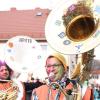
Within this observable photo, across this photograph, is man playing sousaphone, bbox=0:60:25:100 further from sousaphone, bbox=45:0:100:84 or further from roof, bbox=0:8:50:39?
roof, bbox=0:8:50:39

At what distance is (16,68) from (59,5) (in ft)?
3.30

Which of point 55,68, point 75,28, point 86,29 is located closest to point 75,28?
point 75,28

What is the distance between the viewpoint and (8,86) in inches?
178

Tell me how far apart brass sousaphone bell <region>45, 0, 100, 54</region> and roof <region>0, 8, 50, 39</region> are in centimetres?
152

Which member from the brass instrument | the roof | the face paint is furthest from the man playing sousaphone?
the roof

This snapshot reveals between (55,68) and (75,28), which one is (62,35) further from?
(55,68)

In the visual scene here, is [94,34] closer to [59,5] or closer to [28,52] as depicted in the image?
[59,5]

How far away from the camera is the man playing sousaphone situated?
445cm

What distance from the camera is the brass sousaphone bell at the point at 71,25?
142 inches

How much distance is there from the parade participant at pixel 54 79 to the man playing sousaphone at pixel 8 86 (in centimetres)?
17

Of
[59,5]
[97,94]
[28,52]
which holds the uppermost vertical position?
[59,5]

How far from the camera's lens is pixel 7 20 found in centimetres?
561

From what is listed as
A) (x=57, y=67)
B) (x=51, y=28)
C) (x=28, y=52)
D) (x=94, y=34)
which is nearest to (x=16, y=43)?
(x=28, y=52)

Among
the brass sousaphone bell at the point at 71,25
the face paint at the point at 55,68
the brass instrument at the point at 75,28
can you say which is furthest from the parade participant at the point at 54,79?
the brass sousaphone bell at the point at 71,25
